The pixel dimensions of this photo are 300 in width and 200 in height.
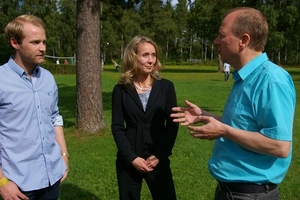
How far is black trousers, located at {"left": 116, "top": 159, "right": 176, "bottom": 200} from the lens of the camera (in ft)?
10.7

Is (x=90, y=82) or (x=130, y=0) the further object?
(x=130, y=0)

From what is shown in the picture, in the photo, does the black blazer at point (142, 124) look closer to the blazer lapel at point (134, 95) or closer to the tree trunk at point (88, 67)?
the blazer lapel at point (134, 95)

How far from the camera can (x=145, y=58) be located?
10.7 feet

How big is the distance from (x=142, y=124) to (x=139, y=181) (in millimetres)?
547

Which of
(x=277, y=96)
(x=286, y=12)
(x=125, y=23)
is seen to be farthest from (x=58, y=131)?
(x=125, y=23)

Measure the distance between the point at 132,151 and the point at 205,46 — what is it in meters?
81.1

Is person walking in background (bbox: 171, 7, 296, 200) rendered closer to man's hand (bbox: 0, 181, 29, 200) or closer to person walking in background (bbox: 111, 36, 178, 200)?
person walking in background (bbox: 111, 36, 178, 200)

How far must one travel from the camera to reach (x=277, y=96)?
1986 millimetres

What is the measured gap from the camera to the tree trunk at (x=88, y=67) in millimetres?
7980

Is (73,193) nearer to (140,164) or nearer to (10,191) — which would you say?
(140,164)

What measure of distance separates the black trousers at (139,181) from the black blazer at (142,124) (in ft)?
0.40

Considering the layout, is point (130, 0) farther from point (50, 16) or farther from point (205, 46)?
point (205, 46)

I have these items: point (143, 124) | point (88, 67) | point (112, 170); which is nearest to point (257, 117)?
point (143, 124)

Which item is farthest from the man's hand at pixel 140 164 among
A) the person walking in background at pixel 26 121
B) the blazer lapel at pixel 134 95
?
the person walking in background at pixel 26 121
